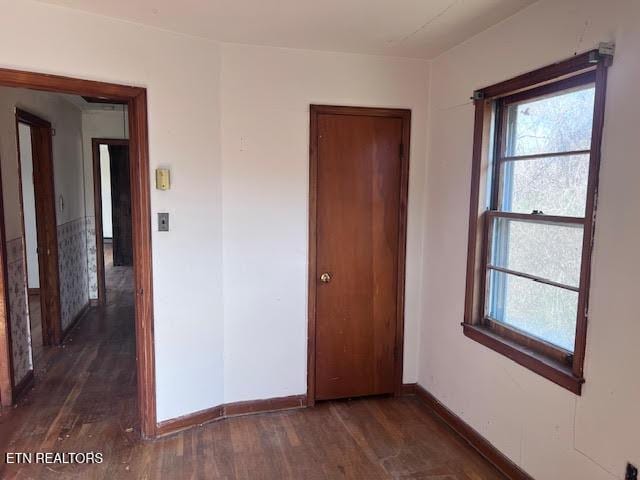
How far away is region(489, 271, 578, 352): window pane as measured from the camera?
2094 mm

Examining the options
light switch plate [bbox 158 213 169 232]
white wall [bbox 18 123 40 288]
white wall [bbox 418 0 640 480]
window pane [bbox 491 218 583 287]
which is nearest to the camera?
white wall [bbox 418 0 640 480]

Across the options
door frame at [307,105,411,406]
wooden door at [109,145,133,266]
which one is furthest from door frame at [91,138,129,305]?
door frame at [307,105,411,406]

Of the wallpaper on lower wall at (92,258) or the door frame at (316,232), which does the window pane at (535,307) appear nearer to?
the door frame at (316,232)

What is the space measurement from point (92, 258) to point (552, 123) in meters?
5.12

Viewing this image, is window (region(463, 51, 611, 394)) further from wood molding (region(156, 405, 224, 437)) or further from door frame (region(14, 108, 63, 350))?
door frame (region(14, 108, 63, 350))

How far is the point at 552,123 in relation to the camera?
217 cm

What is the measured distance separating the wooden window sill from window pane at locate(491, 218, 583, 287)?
38 cm

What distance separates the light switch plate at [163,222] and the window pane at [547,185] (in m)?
1.90

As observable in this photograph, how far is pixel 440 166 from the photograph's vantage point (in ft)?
9.76

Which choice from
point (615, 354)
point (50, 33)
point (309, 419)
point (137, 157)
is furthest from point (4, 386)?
point (615, 354)

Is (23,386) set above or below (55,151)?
below

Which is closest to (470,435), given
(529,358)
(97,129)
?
(529,358)

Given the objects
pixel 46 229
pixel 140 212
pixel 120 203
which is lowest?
pixel 46 229

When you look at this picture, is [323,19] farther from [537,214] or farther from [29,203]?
[29,203]
